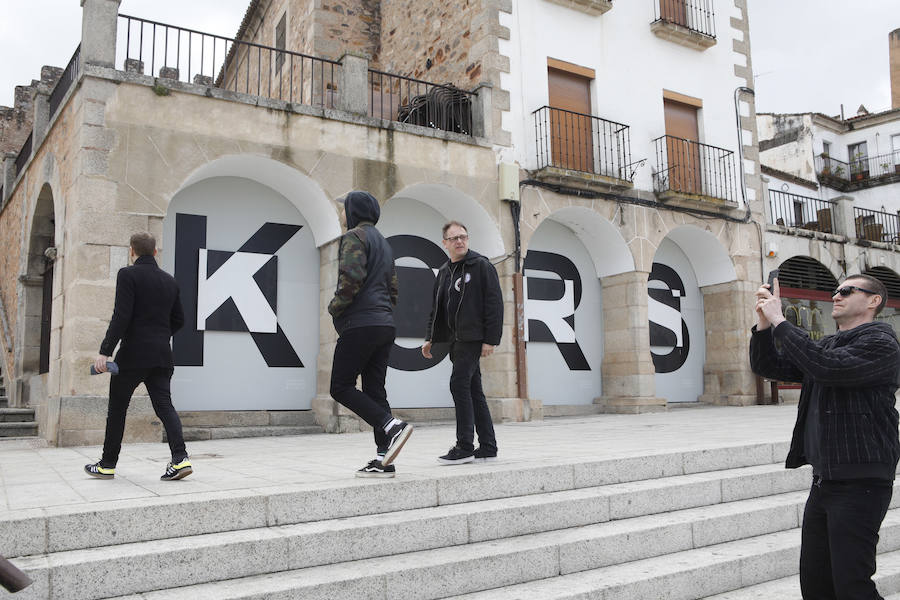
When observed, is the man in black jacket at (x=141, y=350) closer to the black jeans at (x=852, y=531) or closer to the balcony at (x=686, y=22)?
the black jeans at (x=852, y=531)

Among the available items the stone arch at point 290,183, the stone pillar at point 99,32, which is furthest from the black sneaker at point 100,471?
the stone pillar at point 99,32

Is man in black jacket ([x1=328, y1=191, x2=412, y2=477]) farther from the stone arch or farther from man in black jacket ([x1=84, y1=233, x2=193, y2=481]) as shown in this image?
the stone arch

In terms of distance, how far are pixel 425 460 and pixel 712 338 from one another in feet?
34.4

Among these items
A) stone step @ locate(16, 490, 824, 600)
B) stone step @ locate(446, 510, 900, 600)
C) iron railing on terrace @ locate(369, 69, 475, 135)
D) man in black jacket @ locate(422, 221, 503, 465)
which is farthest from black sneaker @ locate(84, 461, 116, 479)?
iron railing on terrace @ locate(369, 69, 475, 135)

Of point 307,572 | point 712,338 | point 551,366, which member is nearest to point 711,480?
point 307,572

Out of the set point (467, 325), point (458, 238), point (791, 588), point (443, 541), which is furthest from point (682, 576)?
point (458, 238)

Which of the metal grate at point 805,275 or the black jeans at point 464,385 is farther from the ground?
the metal grate at point 805,275

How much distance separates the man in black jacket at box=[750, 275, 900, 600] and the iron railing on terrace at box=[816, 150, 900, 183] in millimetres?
26092

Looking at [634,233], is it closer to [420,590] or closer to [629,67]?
[629,67]

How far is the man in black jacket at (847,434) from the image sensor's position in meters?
2.92

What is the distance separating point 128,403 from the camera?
497 cm

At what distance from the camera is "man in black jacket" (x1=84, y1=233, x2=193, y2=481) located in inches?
193

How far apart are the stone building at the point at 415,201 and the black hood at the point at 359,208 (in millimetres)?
4659

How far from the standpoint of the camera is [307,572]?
12.1 feet
